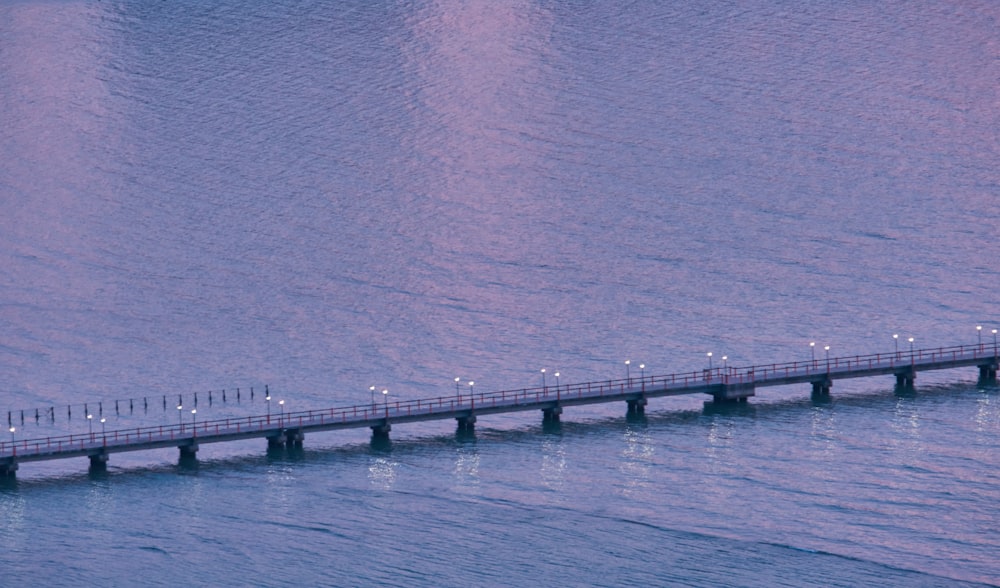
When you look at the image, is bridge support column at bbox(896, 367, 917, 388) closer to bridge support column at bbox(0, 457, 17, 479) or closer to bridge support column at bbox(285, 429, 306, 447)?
bridge support column at bbox(285, 429, 306, 447)

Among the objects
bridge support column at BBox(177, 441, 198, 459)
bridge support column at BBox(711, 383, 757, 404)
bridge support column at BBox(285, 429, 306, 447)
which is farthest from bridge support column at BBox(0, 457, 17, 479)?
bridge support column at BBox(711, 383, 757, 404)

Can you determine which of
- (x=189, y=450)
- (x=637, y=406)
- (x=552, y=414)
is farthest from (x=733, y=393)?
(x=189, y=450)

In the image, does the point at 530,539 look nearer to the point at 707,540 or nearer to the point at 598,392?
the point at 707,540

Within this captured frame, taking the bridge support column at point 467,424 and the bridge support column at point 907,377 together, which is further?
the bridge support column at point 907,377

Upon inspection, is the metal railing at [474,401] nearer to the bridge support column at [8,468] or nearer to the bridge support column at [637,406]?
the bridge support column at [8,468]

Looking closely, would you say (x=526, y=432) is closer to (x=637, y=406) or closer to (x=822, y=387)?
(x=637, y=406)

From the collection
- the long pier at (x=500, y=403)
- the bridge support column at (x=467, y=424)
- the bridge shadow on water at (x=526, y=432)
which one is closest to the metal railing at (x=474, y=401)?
the long pier at (x=500, y=403)

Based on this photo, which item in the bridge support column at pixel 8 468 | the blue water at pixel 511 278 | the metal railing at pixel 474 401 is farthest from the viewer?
the metal railing at pixel 474 401

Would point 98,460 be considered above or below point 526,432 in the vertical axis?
below
